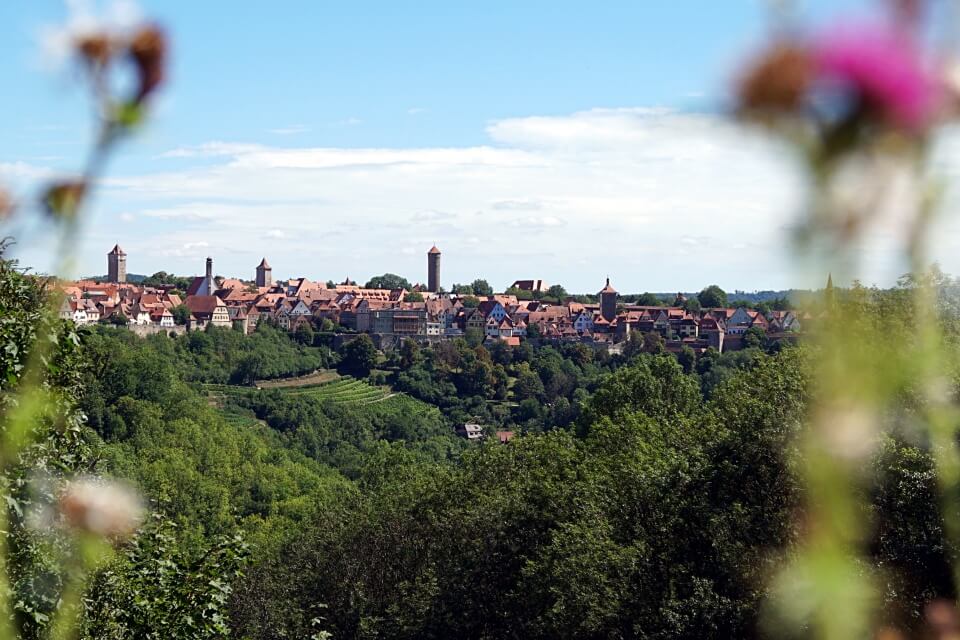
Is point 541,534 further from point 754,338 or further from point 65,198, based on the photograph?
point 754,338

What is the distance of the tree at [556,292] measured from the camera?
15200 centimetres

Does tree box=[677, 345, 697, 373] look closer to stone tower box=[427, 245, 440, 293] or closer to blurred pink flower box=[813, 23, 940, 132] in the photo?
stone tower box=[427, 245, 440, 293]

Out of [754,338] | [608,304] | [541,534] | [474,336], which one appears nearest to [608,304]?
[608,304]

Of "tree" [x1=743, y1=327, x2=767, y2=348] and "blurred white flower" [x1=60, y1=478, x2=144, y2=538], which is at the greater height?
"blurred white flower" [x1=60, y1=478, x2=144, y2=538]

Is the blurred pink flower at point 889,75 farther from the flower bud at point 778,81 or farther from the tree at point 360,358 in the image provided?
the tree at point 360,358

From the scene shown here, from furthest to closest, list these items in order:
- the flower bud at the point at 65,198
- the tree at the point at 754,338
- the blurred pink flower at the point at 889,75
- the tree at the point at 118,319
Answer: the tree at the point at 754,338 → the tree at the point at 118,319 → the flower bud at the point at 65,198 → the blurred pink flower at the point at 889,75

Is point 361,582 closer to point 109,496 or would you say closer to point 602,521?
point 602,521

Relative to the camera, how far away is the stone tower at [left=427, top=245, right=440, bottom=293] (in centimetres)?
15962

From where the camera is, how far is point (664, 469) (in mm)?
18562

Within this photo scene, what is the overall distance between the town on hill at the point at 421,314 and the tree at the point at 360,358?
39.1 feet

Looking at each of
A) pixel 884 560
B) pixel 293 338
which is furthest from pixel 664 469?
pixel 293 338

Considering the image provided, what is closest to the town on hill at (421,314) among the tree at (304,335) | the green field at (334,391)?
the tree at (304,335)

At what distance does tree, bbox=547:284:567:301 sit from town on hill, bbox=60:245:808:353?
11.8 m

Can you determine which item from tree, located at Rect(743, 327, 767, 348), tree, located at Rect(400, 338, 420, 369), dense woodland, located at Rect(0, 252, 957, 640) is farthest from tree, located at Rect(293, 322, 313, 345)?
dense woodland, located at Rect(0, 252, 957, 640)
